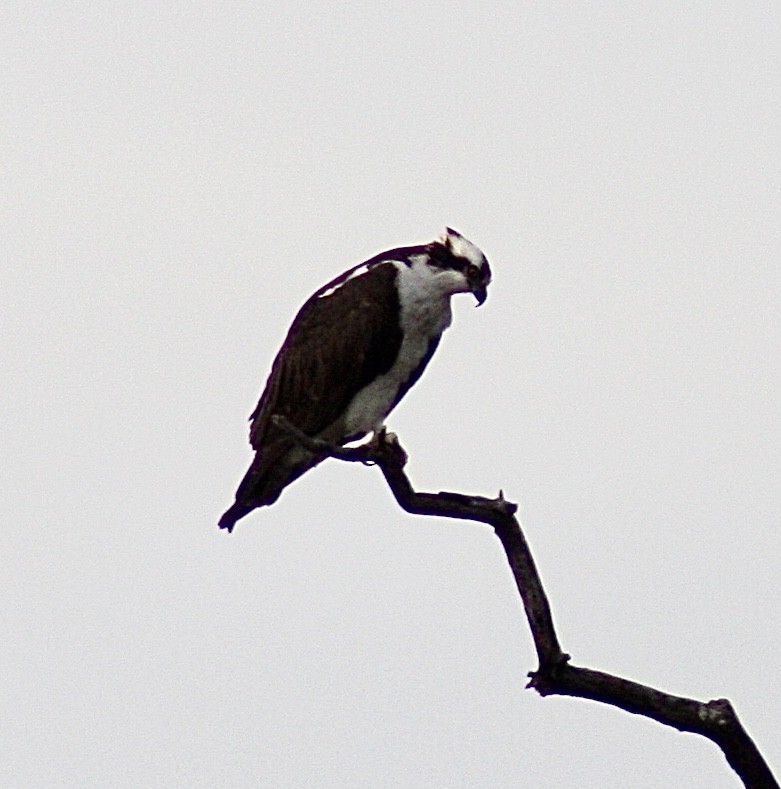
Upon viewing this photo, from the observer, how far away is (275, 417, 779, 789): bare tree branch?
8438 millimetres

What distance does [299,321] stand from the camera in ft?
42.0

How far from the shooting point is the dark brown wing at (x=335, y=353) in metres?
12.2

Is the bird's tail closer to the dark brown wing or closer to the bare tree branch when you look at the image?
the dark brown wing

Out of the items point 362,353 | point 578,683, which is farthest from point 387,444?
point 578,683

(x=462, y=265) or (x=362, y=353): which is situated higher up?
(x=462, y=265)

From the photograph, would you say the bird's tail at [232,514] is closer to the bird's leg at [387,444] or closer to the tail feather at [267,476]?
the tail feather at [267,476]

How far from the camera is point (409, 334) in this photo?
12.3m

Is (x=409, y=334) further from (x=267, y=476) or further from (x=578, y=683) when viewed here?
(x=578, y=683)

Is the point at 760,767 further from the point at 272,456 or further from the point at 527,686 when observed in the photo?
the point at 272,456

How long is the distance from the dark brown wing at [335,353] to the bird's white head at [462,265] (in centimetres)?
30

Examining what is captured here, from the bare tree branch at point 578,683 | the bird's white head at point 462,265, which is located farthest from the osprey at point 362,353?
the bare tree branch at point 578,683

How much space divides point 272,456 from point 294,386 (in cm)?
53

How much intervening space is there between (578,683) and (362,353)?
391 centimetres

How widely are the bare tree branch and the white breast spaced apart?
2489mm
